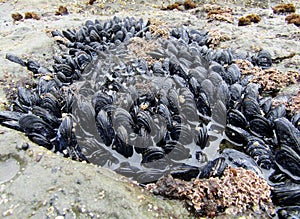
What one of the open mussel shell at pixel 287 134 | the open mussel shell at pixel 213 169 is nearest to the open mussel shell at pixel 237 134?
the open mussel shell at pixel 287 134

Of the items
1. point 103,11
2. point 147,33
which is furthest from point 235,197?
point 103,11

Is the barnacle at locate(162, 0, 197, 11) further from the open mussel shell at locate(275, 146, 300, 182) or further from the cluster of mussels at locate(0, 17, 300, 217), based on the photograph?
the open mussel shell at locate(275, 146, 300, 182)

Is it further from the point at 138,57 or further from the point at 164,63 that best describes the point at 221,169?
the point at 138,57

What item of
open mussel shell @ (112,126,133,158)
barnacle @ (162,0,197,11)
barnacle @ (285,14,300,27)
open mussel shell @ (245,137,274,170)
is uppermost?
barnacle @ (285,14,300,27)

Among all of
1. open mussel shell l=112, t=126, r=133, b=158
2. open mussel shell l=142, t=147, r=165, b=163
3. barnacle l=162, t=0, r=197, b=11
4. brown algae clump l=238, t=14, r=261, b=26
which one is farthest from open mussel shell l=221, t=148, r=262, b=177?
barnacle l=162, t=0, r=197, b=11

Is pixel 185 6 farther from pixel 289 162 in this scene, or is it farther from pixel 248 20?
pixel 289 162

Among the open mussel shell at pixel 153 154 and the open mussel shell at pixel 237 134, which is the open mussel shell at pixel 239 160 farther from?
the open mussel shell at pixel 153 154
